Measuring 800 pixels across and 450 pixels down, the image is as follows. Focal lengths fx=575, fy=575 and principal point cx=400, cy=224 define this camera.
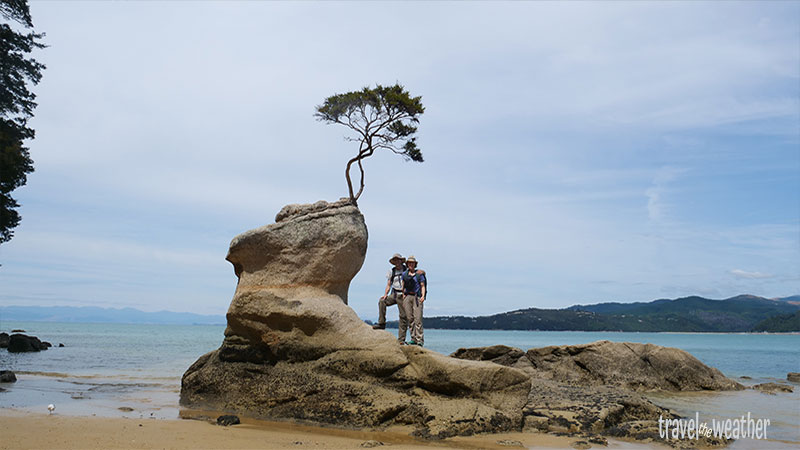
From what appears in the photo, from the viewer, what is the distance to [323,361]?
37.3ft

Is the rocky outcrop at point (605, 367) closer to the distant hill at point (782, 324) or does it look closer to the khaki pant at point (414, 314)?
the khaki pant at point (414, 314)

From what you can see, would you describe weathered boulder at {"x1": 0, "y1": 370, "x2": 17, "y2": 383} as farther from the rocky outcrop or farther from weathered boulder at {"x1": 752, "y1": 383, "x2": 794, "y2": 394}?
weathered boulder at {"x1": 752, "y1": 383, "x2": 794, "y2": 394}

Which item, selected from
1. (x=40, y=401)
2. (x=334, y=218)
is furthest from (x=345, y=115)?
(x=40, y=401)

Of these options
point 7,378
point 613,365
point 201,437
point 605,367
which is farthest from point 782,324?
point 201,437

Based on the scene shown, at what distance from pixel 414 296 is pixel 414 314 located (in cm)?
40

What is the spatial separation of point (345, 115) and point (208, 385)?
7068 millimetres

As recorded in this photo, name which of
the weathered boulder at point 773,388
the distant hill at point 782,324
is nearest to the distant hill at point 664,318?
the distant hill at point 782,324

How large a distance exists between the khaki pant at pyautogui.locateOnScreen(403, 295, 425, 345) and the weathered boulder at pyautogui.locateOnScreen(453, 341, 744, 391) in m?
6.07

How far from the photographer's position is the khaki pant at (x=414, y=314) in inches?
504

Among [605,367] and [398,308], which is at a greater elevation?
[398,308]

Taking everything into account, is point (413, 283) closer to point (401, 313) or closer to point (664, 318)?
point (401, 313)

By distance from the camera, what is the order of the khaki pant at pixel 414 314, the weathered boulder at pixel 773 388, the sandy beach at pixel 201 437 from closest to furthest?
the sandy beach at pixel 201 437 → the khaki pant at pixel 414 314 → the weathered boulder at pixel 773 388

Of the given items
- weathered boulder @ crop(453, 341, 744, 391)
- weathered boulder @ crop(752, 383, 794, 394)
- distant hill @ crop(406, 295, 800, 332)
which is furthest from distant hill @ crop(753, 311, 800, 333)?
weathered boulder @ crop(453, 341, 744, 391)

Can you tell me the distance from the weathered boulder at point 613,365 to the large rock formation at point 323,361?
7691 mm
